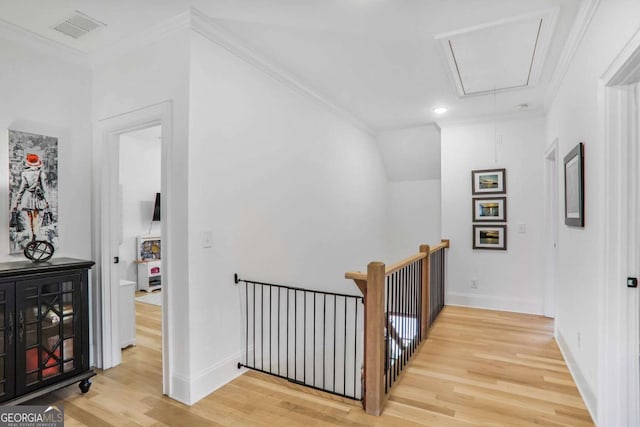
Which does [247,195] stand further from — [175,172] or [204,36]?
[204,36]

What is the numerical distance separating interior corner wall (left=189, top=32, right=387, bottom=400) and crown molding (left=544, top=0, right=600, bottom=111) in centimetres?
229

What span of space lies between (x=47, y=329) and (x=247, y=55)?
8.01 ft

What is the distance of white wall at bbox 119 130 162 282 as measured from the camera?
5.63 metres

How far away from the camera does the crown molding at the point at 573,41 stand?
211 cm

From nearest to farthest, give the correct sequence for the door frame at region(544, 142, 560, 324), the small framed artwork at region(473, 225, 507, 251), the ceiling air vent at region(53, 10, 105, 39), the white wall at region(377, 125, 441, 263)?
the ceiling air vent at region(53, 10, 105, 39) < the door frame at region(544, 142, 560, 324) < the small framed artwork at region(473, 225, 507, 251) < the white wall at region(377, 125, 441, 263)

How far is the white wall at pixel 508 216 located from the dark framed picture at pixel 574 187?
163cm

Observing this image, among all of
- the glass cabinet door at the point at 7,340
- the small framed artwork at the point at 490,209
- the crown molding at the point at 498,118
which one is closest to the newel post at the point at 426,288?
the small framed artwork at the point at 490,209

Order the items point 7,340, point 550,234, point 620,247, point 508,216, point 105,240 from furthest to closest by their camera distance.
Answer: point 508,216 → point 550,234 → point 105,240 → point 7,340 → point 620,247

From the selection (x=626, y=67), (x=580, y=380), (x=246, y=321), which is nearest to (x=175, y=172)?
(x=246, y=321)

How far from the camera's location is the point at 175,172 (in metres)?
2.38

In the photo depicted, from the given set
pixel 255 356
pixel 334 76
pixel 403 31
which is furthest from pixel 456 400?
pixel 334 76

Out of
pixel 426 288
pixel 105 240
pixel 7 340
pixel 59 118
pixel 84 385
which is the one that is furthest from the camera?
pixel 426 288

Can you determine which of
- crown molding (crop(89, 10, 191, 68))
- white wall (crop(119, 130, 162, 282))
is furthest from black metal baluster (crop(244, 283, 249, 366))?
white wall (crop(119, 130, 162, 282))

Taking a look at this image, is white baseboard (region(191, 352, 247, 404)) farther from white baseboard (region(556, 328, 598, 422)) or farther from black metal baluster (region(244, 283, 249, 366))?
white baseboard (region(556, 328, 598, 422))
